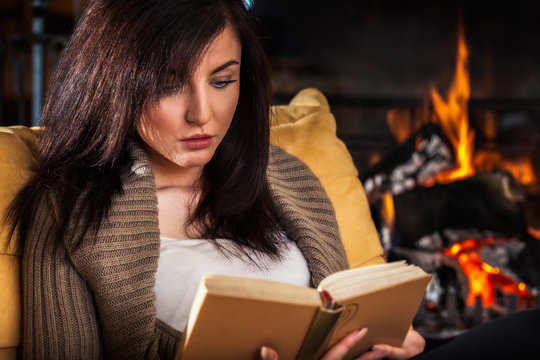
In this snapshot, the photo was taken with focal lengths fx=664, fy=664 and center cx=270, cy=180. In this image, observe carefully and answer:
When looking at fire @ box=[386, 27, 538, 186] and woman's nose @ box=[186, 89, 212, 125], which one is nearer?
woman's nose @ box=[186, 89, 212, 125]

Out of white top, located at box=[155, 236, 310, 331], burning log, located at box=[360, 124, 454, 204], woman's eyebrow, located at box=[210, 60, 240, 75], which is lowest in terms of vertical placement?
white top, located at box=[155, 236, 310, 331]

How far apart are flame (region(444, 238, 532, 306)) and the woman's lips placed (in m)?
1.23

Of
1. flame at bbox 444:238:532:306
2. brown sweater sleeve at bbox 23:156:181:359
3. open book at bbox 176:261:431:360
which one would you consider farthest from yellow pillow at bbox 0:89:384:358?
flame at bbox 444:238:532:306

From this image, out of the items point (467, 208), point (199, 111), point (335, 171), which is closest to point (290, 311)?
point (199, 111)

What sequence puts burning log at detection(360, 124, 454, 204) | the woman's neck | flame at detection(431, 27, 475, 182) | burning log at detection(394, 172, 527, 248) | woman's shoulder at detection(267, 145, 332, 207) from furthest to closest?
flame at detection(431, 27, 475, 182)
burning log at detection(360, 124, 454, 204)
burning log at detection(394, 172, 527, 248)
woman's shoulder at detection(267, 145, 332, 207)
the woman's neck

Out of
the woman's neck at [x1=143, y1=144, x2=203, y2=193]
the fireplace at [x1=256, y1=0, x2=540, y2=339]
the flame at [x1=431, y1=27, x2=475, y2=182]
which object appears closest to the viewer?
the woman's neck at [x1=143, y1=144, x2=203, y2=193]

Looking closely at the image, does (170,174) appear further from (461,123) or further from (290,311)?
(461,123)

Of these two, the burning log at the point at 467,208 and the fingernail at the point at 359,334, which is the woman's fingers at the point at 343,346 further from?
the burning log at the point at 467,208

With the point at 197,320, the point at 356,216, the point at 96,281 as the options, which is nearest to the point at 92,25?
the point at 96,281

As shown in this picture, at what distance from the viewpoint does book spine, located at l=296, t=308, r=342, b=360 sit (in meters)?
0.79

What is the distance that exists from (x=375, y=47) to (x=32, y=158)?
1.95 m

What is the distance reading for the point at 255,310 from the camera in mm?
754

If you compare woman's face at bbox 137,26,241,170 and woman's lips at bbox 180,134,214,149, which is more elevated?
woman's face at bbox 137,26,241,170

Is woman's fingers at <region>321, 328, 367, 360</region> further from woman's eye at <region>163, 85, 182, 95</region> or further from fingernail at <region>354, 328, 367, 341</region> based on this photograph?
woman's eye at <region>163, 85, 182, 95</region>
